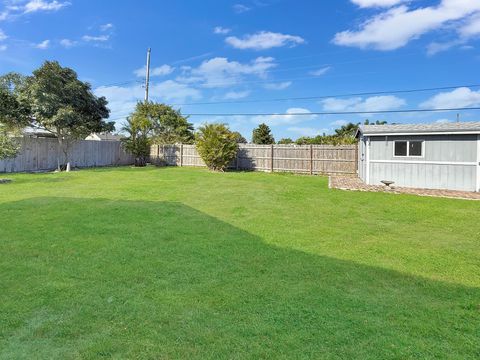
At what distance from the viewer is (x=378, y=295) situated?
11.4 ft

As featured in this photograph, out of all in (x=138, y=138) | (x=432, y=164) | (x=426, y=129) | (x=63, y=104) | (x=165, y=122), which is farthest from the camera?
(x=165, y=122)

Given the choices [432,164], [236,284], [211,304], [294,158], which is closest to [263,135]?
[294,158]

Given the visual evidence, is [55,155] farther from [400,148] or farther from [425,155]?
[425,155]

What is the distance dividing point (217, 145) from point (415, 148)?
980 centimetres

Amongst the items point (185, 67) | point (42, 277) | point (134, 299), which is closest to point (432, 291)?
point (134, 299)

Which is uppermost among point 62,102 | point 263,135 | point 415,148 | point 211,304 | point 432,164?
point 263,135

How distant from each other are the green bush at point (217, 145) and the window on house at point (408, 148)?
8.75 metres

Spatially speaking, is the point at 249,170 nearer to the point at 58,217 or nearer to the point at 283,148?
the point at 283,148

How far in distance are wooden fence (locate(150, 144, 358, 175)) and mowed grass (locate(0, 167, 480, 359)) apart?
9964mm

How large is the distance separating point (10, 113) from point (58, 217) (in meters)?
12.5

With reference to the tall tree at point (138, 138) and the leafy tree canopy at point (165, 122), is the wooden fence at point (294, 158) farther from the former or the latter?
the leafy tree canopy at point (165, 122)

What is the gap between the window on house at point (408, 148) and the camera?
1237 cm

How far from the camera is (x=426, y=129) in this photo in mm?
12047

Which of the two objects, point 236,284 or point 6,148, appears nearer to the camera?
point 236,284
